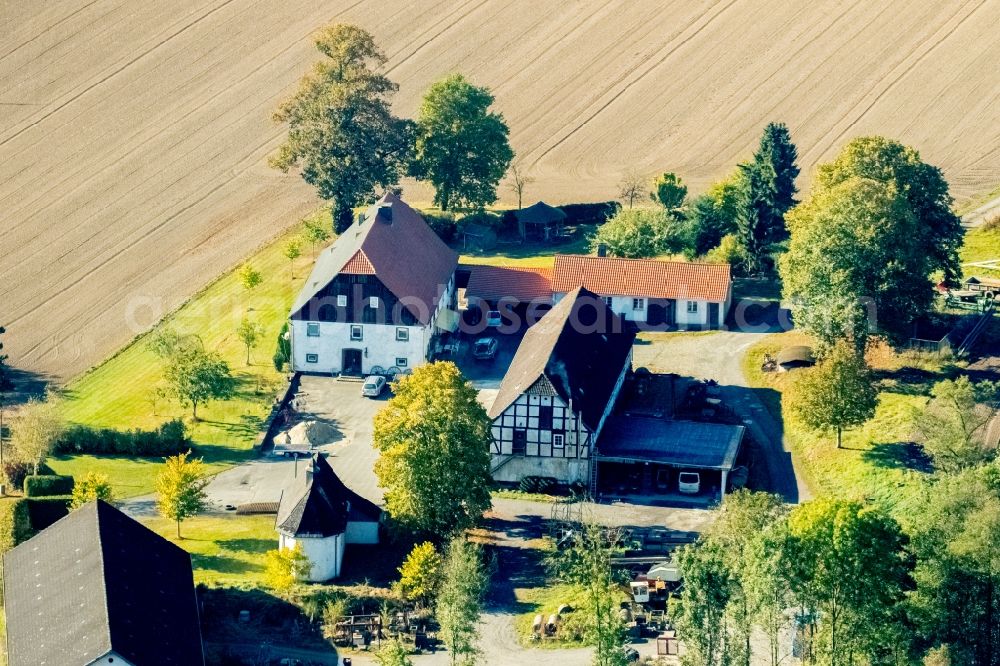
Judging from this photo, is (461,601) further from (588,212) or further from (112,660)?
(588,212)

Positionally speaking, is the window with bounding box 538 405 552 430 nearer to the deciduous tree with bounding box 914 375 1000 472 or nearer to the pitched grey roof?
the pitched grey roof

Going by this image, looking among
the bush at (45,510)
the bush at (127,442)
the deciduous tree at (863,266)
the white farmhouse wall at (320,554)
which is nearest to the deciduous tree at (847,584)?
the white farmhouse wall at (320,554)

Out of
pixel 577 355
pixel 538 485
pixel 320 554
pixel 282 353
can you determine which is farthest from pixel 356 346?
pixel 320 554

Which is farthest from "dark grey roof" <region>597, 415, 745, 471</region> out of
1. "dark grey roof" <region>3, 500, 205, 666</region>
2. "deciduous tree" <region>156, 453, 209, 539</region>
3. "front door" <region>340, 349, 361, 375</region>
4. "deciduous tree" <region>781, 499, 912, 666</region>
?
"dark grey roof" <region>3, 500, 205, 666</region>

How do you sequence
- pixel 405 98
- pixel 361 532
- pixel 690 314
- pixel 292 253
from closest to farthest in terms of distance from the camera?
pixel 361 532
pixel 690 314
pixel 292 253
pixel 405 98

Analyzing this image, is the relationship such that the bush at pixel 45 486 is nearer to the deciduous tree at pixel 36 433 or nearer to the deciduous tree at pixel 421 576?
the deciduous tree at pixel 36 433

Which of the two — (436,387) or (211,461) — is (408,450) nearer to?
(436,387)

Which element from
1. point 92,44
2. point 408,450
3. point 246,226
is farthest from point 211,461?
point 92,44
